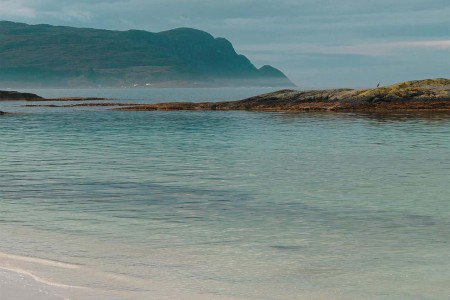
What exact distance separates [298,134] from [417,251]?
30.3 m

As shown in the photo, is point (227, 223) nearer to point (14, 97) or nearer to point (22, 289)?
point (22, 289)

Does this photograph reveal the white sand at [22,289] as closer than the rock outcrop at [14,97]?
Yes

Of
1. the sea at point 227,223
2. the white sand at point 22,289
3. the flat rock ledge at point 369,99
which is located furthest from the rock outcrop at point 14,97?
the white sand at point 22,289

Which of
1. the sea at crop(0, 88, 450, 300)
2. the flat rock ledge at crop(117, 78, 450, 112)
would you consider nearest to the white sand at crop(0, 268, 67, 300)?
the sea at crop(0, 88, 450, 300)

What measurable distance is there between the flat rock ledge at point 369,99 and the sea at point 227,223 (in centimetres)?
3846

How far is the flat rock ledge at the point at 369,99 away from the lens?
228 feet

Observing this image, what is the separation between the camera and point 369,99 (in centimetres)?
7175

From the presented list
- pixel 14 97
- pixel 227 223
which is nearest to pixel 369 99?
pixel 227 223

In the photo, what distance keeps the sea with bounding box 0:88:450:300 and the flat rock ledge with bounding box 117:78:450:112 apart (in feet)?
126

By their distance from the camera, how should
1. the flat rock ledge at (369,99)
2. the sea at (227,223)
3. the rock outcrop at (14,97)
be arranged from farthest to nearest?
the rock outcrop at (14,97) → the flat rock ledge at (369,99) → the sea at (227,223)

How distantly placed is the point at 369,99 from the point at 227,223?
197 ft

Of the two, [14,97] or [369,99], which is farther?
[14,97]

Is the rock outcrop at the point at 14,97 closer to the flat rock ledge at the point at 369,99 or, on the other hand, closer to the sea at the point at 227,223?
the flat rock ledge at the point at 369,99

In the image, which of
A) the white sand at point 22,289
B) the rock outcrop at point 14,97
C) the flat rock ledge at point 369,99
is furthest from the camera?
the rock outcrop at point 14,97
